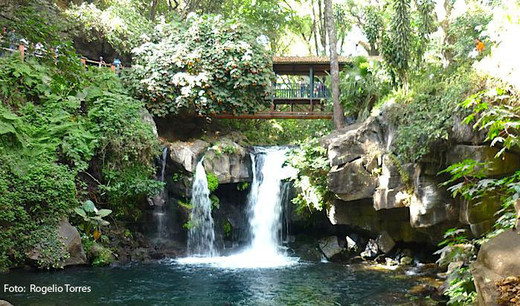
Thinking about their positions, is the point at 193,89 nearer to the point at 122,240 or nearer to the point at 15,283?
the point at 122,240

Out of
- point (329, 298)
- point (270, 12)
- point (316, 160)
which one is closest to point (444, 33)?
point (270, 12)

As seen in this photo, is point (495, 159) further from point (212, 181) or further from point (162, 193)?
point (162, 193)


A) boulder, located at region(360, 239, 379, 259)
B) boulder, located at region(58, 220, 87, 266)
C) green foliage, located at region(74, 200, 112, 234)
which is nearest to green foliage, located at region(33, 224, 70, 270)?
boulder, located at region(58, 220, 87, 266)

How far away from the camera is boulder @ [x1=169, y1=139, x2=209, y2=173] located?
1407 centimetres

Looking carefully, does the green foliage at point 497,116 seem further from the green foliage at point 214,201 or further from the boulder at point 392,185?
the green foliage at point 214,201

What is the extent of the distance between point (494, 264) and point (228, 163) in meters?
11.2

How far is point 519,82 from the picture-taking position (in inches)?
288

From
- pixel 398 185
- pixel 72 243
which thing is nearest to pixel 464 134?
pixel 398 185

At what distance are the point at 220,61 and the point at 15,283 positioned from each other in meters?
9.56

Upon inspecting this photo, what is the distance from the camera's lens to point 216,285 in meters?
9.52

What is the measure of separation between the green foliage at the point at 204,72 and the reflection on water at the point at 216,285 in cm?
610

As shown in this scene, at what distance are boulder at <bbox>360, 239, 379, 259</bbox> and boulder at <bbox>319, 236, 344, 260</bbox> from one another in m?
0.71

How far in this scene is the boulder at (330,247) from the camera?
13.0m

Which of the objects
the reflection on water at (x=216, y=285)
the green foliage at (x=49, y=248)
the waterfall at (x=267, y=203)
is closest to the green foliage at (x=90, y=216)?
the green foliage at (x=49, y=248)
